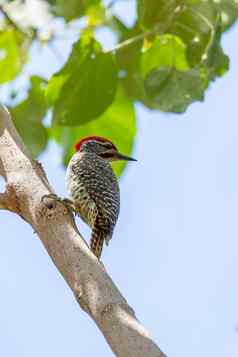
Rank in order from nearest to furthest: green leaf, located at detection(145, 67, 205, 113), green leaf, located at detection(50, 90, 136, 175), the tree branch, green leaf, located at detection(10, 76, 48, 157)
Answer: the tree branch → green leaf, located at detection(145, 67, 205, 113) → green leaf, located at detection(10, 76, 48, 157) → green leaf, located at detection(50, 90, 136, 175)

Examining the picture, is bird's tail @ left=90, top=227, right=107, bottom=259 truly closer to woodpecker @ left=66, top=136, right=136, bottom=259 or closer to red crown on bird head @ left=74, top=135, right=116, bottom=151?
woodpecker @ left=66, top=136, right=136, bottom=259

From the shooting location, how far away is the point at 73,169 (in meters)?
5.84

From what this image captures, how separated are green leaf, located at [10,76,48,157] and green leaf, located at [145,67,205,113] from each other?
78cm

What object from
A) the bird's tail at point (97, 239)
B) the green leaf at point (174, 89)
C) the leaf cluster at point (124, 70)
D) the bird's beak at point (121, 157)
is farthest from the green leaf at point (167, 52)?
the bird's tail at point (97, 239)

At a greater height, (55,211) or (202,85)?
(55,211)

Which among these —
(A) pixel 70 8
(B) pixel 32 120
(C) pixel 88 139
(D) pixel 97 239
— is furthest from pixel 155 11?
(D) pixel 97 239

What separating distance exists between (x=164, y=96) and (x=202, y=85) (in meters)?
0.21

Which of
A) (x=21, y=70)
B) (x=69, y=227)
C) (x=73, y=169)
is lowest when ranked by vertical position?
(x=73, y=169)

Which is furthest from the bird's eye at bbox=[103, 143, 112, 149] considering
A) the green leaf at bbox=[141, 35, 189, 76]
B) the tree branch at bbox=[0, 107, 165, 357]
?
the tree branch at bbox=[0, 107, 165, 357]

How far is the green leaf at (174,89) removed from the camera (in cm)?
504

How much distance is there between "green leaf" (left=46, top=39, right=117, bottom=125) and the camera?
206 inches

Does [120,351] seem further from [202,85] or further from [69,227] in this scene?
[202,85]

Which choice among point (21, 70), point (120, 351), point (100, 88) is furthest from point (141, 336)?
point (21, 70)

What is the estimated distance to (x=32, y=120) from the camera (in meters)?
5.59
